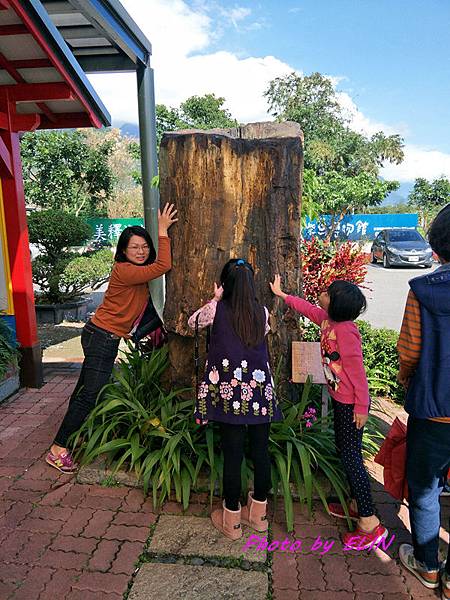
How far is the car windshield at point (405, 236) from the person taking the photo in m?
17.3

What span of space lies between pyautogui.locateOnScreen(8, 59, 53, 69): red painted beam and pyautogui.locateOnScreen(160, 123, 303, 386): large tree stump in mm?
1754

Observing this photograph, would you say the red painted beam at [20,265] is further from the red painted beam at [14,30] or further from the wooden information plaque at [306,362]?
the wooden information plaque at [306,362]

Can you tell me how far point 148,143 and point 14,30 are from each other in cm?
288

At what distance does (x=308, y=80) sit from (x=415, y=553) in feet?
82.6

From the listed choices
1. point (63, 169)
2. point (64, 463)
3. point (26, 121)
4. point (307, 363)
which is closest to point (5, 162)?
point (26, 121)

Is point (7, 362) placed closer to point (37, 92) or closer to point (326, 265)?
point (37, 92)

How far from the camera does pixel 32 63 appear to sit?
13.3 ft

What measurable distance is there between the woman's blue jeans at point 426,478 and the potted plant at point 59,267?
7.27m

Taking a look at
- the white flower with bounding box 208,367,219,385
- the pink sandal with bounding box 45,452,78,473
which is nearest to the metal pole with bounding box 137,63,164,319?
the pink sandal with bounding box 45,452,78,473

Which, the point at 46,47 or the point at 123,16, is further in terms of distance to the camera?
the point at 123,16

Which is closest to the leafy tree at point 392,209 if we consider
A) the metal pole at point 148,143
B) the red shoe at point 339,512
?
the metal pole at point 148,143

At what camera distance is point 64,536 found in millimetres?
2576

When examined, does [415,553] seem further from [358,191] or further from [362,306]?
[358,191]

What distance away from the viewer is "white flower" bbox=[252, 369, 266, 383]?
2.41m
